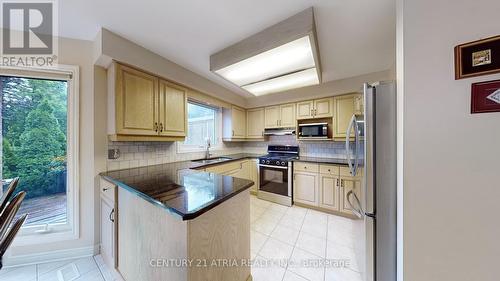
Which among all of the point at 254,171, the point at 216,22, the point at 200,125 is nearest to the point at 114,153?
the point at 200,125

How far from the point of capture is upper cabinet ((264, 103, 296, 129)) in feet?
11.0

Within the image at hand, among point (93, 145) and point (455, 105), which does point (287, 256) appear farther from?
point (93, 145)

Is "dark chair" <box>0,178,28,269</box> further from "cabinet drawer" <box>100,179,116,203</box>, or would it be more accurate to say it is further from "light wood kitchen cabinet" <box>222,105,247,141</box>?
"light wood kitchen cabinet" <box>222,105,247,141</box>

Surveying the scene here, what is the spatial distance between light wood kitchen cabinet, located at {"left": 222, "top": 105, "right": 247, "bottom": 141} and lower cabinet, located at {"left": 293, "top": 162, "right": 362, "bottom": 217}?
1513 mm

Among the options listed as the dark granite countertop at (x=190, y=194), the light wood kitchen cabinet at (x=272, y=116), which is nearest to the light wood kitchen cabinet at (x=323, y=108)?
the light wood kitchen cabinet at (x=272, y=116)

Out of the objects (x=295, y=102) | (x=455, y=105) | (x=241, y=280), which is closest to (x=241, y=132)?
(x=295, y=102)

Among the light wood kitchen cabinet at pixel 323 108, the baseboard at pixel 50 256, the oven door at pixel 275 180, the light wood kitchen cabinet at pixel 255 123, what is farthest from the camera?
the light wood kitchen cabinet at pixel 255 123

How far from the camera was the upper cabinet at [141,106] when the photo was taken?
1715 millimetres

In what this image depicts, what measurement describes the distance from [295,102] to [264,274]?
286cm

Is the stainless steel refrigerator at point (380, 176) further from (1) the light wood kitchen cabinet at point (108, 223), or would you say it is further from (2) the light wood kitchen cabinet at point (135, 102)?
(2) the light wood kitchen cabinet at point (135, 102)

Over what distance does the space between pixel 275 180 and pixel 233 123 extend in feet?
5.09

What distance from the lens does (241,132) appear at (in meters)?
3.89

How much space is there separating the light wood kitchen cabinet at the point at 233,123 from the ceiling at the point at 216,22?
1679 millimetres

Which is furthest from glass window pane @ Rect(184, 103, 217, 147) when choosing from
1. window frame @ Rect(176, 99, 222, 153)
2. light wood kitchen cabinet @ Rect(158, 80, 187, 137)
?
light wood kitchen cabinet @ Rect(158, 80, 187, 137)
